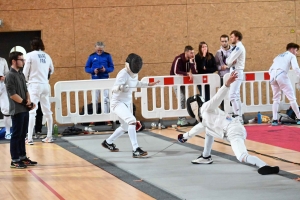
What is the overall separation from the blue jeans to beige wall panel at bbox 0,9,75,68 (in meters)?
6.02

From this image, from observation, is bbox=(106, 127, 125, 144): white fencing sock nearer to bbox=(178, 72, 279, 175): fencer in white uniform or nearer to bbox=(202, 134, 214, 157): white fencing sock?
bbox=(178, 72, 279, 175): fencer in white uniform

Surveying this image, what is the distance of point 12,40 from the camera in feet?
49.5

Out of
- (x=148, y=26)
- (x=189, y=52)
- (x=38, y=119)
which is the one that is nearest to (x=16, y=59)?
(x=38, y=119)

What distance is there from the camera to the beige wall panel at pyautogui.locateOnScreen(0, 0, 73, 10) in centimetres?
1486

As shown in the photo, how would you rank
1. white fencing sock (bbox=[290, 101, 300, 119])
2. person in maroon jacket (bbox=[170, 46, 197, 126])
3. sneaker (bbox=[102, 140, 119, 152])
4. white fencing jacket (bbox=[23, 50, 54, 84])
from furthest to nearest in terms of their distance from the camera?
person in maroon jacket (bbox=[170, 46, 197, 126]) < white fencing sock (bbox=[290, 101, 300, 119]) < white fencing jacket (bbox=[23, 50, 54, 84]) < sneaker (bbox=[102, 140, 119, 152])

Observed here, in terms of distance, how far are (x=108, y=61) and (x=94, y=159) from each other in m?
4.65

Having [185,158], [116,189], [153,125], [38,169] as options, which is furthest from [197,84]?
[116,189]

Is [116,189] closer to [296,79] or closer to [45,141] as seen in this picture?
[45,141]

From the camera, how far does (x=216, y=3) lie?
51.7ft

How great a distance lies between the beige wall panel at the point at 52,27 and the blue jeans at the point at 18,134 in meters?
6.02

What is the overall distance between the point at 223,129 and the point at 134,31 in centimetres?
763

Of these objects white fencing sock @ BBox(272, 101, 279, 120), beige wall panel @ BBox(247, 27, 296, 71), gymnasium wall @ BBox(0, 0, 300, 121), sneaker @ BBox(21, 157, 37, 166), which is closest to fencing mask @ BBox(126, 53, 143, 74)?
sneaker @ BBox(21, 157, 37, 166)

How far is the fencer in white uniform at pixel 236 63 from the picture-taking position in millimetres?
12625

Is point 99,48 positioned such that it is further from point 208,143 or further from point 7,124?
point 208,143
